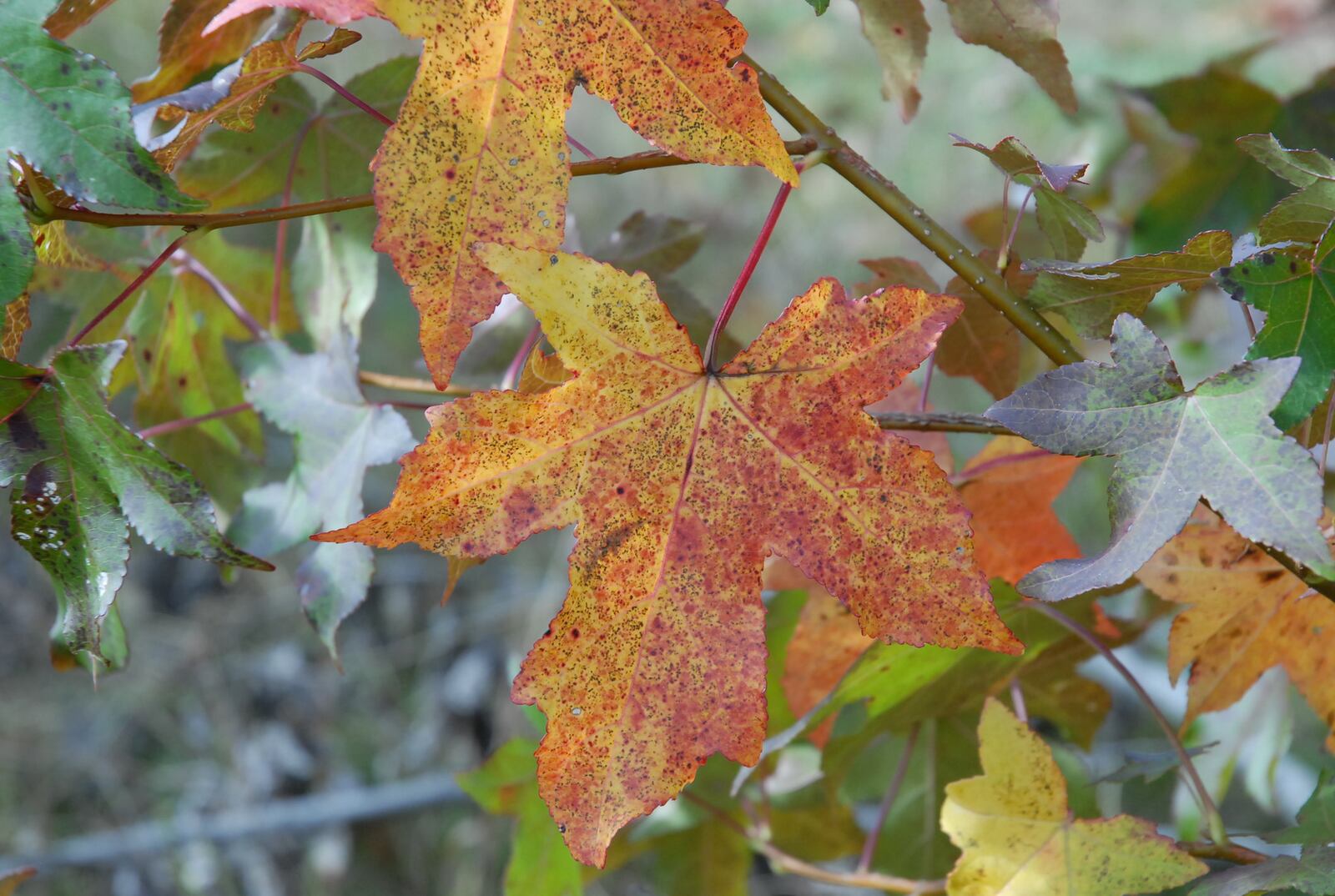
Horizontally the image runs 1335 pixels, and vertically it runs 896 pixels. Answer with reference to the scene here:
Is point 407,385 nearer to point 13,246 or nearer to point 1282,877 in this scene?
point 13,246

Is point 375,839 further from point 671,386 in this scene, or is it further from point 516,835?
point 671,386

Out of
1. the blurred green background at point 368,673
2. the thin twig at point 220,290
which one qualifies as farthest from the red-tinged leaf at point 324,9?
the blurred green background at point 368,673

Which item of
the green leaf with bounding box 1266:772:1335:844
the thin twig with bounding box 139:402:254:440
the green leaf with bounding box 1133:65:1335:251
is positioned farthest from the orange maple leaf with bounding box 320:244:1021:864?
the green leaf with bounding box 1133:65:1335:251

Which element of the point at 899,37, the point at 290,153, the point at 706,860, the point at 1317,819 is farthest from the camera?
the point at 706,860

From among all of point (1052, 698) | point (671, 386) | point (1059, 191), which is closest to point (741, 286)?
point (671, 386)

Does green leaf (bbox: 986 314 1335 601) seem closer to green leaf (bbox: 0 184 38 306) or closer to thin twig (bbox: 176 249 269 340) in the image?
green leaf (bbox: 0 184 38 306)

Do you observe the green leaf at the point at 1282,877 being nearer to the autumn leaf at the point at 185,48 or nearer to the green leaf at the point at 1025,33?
the green leaf at the point at 1025,33

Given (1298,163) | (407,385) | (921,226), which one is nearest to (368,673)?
(407,385)
